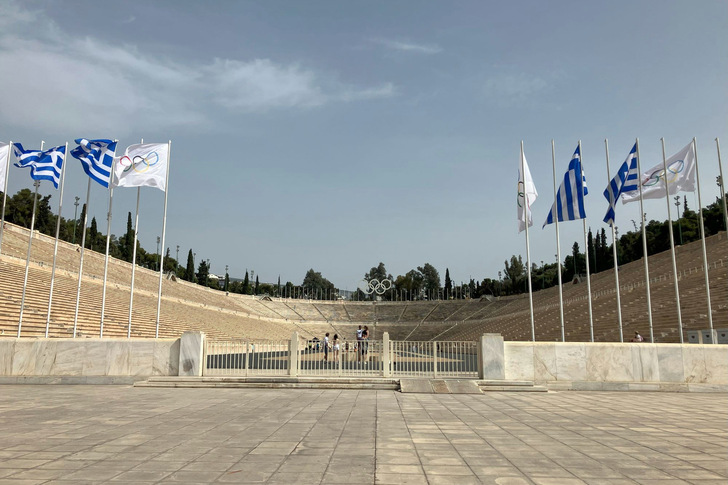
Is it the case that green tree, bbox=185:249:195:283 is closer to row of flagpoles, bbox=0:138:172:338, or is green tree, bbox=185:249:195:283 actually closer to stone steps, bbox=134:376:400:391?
row of flagpoles, bbox=0:138:172:338

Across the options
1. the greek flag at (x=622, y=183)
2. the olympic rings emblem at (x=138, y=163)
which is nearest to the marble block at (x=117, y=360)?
the olympic rings emblem at (x=138, y=163)

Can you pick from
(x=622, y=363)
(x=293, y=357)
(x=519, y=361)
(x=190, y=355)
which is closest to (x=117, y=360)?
(x=190, y=355)

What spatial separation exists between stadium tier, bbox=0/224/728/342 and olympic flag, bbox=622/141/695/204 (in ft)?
34.1

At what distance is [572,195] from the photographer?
64.4 ft

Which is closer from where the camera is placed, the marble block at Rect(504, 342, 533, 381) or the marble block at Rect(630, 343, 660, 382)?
the marble block at Rect(630, 343, 660, 382)

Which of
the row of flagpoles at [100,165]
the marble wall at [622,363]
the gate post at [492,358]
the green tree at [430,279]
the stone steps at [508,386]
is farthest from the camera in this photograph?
the green tree at [430,279]

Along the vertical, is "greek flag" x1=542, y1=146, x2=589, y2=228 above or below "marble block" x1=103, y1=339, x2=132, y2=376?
above

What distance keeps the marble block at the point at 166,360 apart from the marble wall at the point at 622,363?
10698 mm

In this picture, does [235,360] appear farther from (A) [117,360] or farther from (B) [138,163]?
(B) [138,163]

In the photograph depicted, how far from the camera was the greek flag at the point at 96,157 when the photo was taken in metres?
18.6

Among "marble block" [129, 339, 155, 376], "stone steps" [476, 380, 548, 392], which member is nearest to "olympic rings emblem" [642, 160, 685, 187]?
"stone steps" [476, 380, 548, 392]

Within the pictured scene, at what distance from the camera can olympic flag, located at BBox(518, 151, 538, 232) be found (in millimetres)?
19953

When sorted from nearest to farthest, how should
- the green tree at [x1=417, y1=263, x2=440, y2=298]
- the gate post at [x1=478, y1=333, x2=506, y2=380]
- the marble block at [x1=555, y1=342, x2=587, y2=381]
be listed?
the marble block at [x1=555, y1=342, x2=587, y2=381] < the gate post at [x1=478, y1=333, x2=506, y2=380] < the green tree at [x1=417, y1=263, x2=440, y2=298]

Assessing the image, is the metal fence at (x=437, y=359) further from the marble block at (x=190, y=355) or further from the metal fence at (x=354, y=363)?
the marble block at (x=190, y=355)
